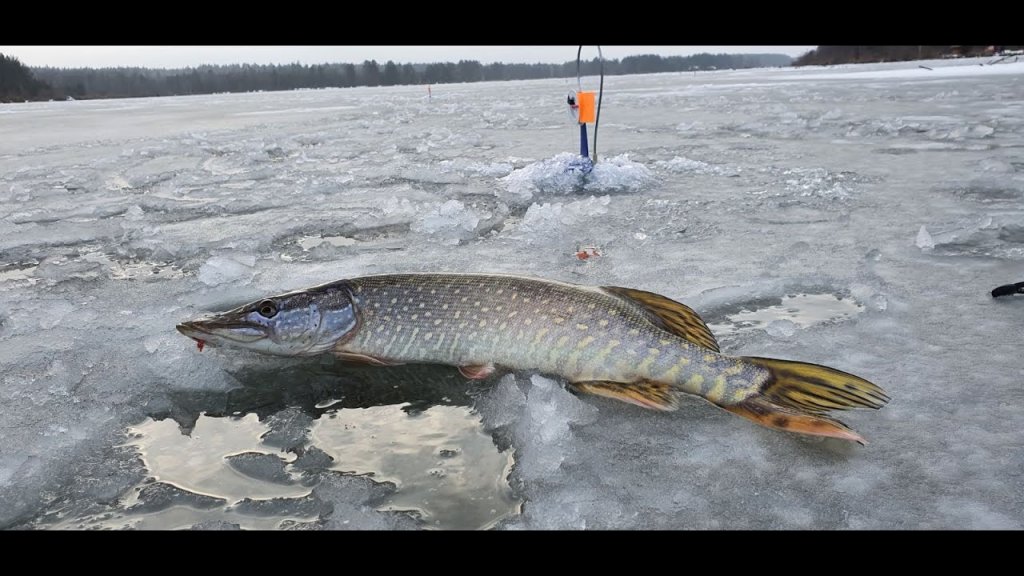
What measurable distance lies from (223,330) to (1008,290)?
3.72 metres

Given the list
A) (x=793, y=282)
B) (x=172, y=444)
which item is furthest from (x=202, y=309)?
(x=793, y=282)

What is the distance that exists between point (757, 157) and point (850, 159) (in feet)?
3.54

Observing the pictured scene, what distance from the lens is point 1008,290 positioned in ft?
10.3

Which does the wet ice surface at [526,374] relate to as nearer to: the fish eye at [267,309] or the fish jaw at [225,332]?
the fish jaw at [225,332]

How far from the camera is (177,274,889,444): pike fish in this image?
218 centimetres

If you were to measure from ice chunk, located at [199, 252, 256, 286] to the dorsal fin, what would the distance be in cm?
251

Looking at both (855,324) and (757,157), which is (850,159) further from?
(855,324)

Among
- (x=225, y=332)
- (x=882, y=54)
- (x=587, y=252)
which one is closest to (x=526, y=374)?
(x=225, y=332)

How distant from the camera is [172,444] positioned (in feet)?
7.43

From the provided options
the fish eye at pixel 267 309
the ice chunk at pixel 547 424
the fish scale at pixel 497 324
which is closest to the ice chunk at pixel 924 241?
the fish scale at pixel 497 324

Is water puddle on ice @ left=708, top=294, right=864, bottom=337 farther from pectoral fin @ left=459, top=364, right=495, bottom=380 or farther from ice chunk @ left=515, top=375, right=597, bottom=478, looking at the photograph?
pectoral fin @ left=459, top=364, right=495, bottom=380

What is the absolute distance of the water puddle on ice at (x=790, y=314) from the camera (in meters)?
3.03
